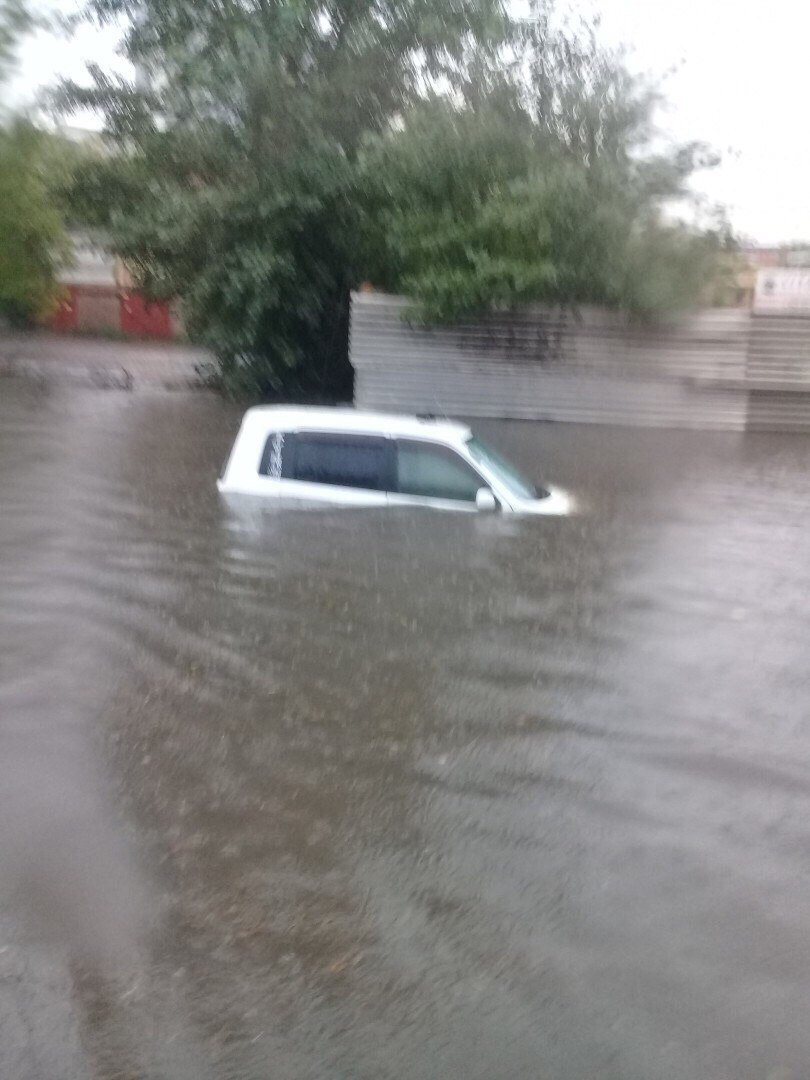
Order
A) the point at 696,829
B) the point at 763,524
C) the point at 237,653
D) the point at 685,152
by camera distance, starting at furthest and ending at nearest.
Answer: the point at 685,152 < the point at 763,524 < the point at 237,653 < the point at 696,829

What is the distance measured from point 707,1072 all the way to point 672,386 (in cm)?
1500

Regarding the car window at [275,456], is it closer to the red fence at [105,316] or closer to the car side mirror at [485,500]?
the car side mirror at [485,500]

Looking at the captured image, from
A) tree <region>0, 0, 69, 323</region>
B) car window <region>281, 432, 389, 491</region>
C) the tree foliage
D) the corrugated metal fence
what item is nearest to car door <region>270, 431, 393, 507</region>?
car window <region>281, 432, 389, 491</region>

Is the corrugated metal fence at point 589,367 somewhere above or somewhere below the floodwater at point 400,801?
above

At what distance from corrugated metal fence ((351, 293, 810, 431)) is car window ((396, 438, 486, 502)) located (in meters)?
9.15

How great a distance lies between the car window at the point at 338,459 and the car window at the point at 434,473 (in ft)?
0.47

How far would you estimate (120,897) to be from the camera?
420 cm

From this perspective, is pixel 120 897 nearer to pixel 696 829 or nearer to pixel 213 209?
pixel 696 829

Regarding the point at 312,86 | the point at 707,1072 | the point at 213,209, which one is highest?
the point at 312,86

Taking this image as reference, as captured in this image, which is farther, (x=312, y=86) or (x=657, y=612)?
(x=312, y=86)

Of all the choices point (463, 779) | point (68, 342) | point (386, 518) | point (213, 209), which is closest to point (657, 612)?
point (386, 518)

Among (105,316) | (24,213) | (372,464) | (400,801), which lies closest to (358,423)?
(372,464)

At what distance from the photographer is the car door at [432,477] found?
8.98 m

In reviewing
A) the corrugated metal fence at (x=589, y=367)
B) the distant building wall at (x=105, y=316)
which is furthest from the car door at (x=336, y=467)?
the distant building wall at (x=105, y=316)
